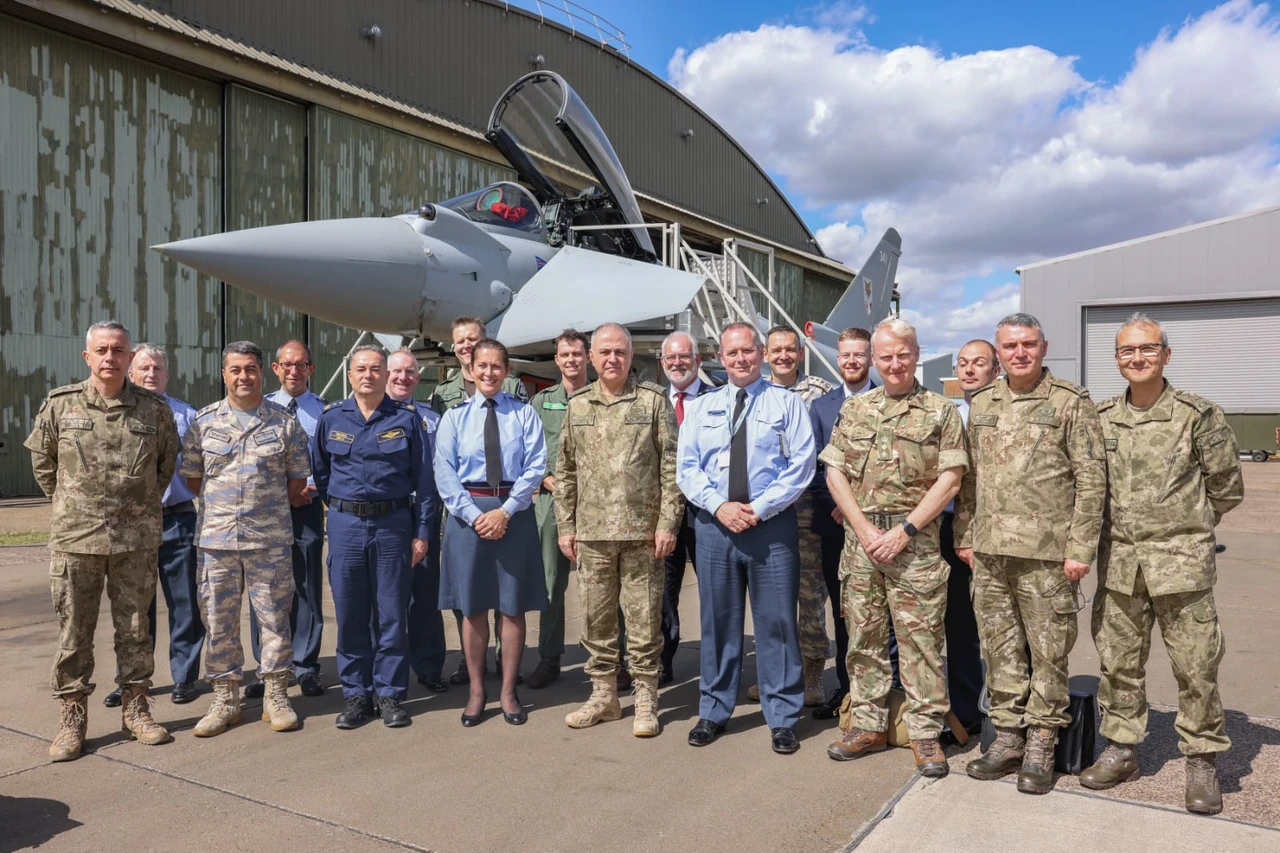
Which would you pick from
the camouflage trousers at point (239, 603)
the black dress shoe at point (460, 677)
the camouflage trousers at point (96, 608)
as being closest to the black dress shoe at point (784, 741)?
the black dress shoe at point (460, 677)

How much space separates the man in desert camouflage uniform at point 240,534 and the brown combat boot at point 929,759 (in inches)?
105

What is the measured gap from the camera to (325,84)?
49.2 ft

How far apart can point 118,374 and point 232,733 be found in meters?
1.64

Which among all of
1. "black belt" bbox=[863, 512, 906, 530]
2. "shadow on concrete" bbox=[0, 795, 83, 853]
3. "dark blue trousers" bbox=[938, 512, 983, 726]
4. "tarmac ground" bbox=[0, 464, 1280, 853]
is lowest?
"tarmac ground" bbox=[0, 464, 1280, 853]

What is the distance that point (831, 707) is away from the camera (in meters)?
4.20

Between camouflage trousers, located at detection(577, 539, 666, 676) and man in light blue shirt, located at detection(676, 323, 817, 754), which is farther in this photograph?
camouflage trousers, located at detection(577, 539, 666, 676)

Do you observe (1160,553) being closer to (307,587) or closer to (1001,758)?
(1001,758)

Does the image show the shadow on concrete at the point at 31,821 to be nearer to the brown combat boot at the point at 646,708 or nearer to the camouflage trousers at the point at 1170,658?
the brown combat boot at the point at 646,708

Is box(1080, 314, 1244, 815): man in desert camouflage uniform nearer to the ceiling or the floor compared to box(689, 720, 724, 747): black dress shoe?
nearer to the ceiling

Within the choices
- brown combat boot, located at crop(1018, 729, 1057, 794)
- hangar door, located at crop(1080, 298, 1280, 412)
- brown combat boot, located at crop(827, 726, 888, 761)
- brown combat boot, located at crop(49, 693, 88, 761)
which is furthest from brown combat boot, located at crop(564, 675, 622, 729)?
hangar door, located at crop(1080, 298, 1280, 412)

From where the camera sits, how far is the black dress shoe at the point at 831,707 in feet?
13.7

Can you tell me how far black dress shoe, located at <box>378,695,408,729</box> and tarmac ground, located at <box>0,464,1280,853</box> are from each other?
8 centimetres

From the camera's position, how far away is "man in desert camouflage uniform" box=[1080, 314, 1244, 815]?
3.15m

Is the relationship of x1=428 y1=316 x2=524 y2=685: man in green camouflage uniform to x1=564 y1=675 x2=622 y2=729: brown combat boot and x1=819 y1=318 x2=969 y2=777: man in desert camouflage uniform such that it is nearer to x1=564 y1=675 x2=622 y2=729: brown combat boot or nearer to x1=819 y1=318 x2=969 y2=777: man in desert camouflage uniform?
x1=564 y1=675 x2=622 y2=729: brown combat boot
